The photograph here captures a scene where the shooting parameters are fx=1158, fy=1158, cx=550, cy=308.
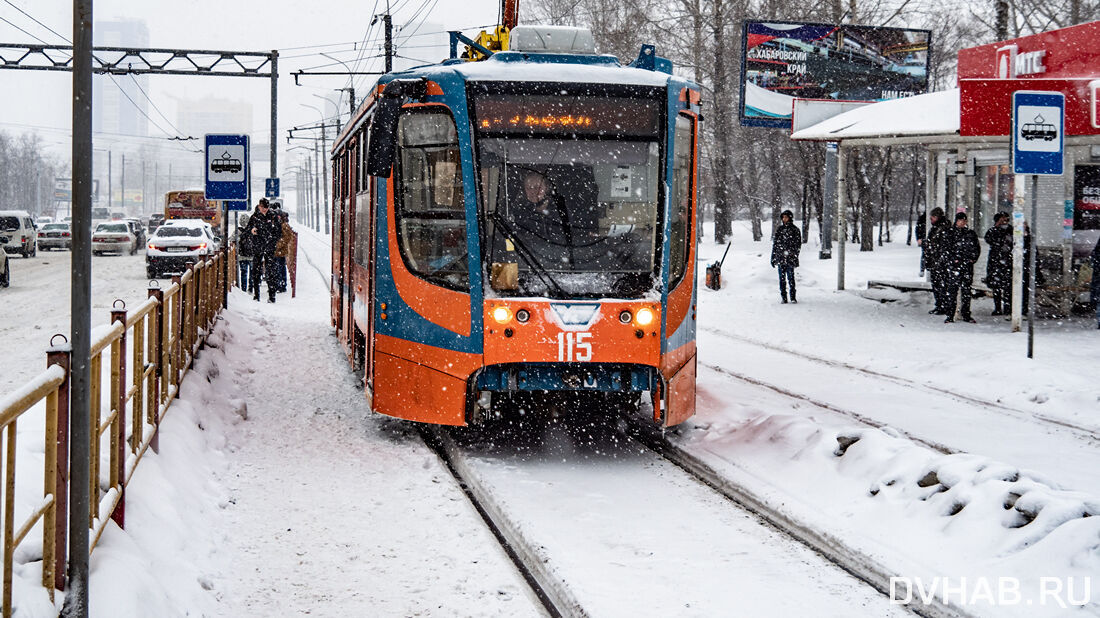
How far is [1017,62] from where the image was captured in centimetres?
2286

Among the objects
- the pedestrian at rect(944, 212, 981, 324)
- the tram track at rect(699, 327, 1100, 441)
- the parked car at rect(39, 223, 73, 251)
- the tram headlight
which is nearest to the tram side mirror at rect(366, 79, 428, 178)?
the tram headlight

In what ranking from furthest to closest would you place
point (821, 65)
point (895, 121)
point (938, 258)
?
1. point (821, 65)
2. point (895, 121)
3. point (938, 258)

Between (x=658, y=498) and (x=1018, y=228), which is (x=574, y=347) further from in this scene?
(x=1018, y=228)

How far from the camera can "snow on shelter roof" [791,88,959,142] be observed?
1912cm

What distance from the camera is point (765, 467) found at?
843 centimetres

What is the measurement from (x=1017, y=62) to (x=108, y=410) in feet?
69.6

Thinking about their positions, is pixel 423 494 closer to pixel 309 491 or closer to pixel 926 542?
pixel 309 491

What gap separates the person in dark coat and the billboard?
878 centimetres

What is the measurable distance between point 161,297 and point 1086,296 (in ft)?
51.7

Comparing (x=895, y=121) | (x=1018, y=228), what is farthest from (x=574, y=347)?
(x=895, y=121)

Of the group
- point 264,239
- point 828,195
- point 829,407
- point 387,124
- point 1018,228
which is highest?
point 828,195

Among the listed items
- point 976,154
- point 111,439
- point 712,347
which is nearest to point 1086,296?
point 976,154

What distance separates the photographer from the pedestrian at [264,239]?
841 inches

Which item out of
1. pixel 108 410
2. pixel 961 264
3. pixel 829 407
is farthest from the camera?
pixel 961 264
